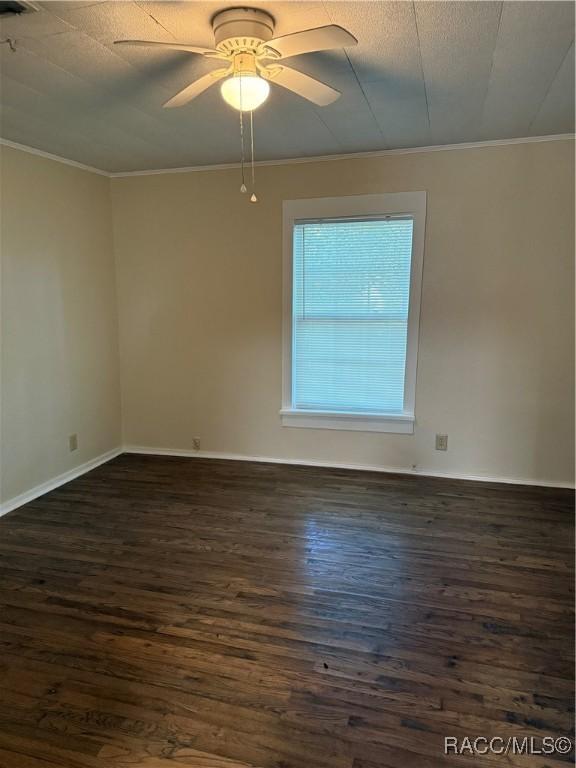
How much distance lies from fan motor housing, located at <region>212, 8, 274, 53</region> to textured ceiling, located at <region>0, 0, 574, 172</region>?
4 centimetres

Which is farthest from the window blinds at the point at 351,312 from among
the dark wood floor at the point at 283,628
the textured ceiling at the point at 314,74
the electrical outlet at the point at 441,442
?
the dark wood floor at the point at 283,628

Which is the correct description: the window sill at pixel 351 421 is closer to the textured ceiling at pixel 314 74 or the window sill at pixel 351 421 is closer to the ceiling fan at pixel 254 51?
the textured ceiling at pixel 314 74

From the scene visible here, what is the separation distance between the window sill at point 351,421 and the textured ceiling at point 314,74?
80.6 inches

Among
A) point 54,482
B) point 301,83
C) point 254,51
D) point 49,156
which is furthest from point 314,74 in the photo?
point 54,482

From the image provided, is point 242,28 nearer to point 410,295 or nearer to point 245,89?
point 245,89

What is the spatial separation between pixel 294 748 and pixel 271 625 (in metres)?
0.60

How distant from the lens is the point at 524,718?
1.66 m

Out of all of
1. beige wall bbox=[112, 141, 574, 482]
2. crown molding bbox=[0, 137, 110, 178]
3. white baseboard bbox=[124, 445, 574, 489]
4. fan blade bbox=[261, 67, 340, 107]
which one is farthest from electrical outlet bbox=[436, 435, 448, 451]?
crown molding bbox=[0, 137, 110, 178]

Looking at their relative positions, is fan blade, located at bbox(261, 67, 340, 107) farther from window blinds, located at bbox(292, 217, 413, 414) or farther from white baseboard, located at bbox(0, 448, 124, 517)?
white baseboard, located at bbox(0, 448, 124, 517)

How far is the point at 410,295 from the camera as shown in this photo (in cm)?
370

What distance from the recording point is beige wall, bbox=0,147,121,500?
10.8 ft

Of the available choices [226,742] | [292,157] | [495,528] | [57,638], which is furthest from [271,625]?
[292,157]

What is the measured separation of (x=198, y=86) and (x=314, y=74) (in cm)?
66

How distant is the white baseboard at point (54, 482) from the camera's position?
3350mm
